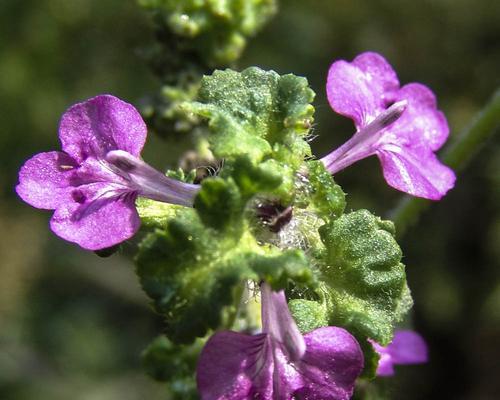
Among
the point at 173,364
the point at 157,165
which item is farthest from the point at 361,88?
the point at 157,165

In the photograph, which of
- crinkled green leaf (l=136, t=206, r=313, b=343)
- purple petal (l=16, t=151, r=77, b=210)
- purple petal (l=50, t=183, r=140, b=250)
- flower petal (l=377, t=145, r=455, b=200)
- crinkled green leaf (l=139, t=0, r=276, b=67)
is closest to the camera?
crinkled green leaf (l=136, t=206, r=313, b=343)

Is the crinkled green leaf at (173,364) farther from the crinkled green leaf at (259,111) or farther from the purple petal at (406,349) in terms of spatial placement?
the crinkled green leaf at (259,111)

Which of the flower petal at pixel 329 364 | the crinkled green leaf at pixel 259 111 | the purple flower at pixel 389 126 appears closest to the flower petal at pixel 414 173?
the purple flower at pixel 389 126

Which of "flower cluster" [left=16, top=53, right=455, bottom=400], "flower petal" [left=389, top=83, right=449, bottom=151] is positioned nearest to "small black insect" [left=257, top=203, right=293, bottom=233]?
"flower cluster" [left=16, top=53, right=455, bottom=400]

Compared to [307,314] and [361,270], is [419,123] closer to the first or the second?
[361,270]

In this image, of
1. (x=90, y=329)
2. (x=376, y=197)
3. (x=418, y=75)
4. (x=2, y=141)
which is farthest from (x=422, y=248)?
(x=2, y=141)

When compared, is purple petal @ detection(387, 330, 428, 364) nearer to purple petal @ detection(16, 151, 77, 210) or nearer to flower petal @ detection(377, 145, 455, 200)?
flower petal @ detection(377, 145, 455, 200)
